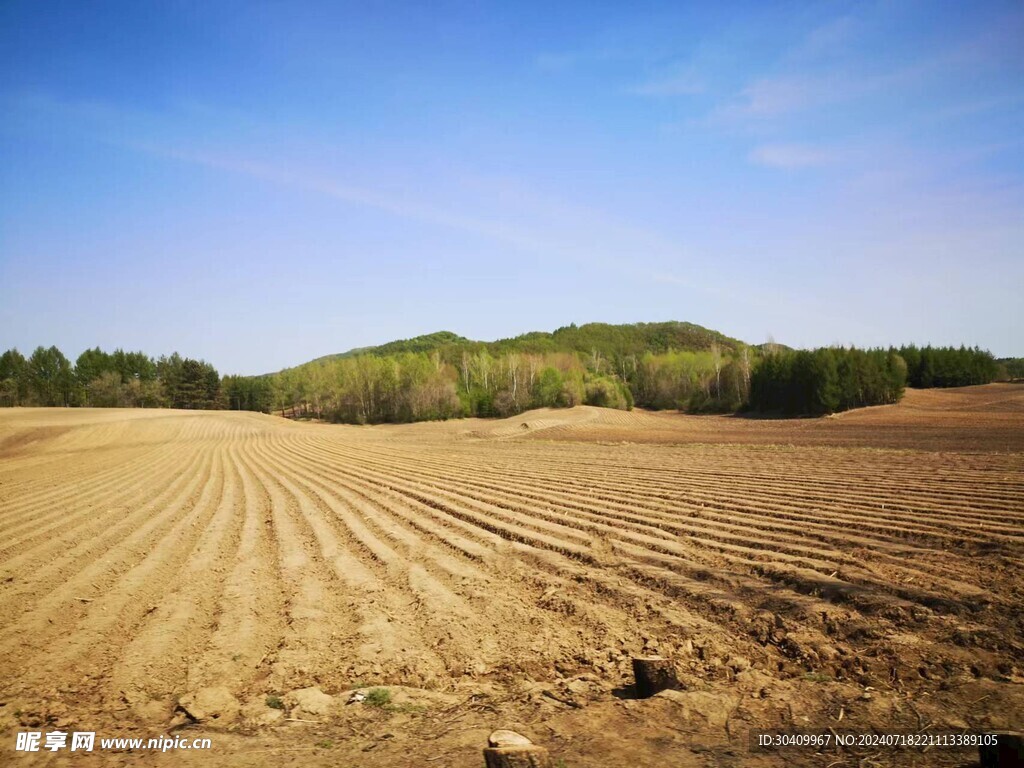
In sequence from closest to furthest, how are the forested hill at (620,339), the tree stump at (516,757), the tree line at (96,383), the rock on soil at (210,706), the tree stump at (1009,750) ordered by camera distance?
the tree stump at (1009,750)
the tree stump at (516,757)
the rock on soil at (210,706)
the tree line at (96,383)
the forested hill at (620,339)

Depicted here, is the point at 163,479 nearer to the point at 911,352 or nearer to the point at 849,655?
the point at 849,655

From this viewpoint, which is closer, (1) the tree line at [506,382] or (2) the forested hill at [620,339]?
(1) the tree line at [506,382]

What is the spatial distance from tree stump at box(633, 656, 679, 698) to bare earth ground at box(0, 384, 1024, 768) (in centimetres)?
14

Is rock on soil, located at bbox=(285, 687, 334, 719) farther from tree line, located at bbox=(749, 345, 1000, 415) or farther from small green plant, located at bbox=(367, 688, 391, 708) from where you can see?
tree line, located at bbox=(749, 345, 1000, 415)

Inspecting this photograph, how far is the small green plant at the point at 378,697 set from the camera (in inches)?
166

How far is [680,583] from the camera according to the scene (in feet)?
21.5

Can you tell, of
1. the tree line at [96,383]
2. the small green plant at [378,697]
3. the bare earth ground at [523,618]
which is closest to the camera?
the bare earth ground at [523,618]

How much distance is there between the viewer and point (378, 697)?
4.28 m

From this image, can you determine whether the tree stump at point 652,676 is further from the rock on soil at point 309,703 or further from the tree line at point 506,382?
the tree line at point 506,382

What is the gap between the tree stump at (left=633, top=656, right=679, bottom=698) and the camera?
4.25 m

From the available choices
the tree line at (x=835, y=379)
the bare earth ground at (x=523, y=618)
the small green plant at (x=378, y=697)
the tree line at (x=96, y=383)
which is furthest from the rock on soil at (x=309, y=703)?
the tree line at (x=96, y=383)

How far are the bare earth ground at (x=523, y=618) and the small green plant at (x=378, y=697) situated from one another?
79mm

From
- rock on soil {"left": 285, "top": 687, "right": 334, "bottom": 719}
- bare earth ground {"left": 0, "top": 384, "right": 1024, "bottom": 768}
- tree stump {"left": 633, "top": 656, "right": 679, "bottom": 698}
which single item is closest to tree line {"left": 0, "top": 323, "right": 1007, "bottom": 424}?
bare earth ground {"left": 0, "top": 384, "right": 1024, "bottom": 768}

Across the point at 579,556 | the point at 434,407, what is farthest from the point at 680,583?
the point at 434,407
